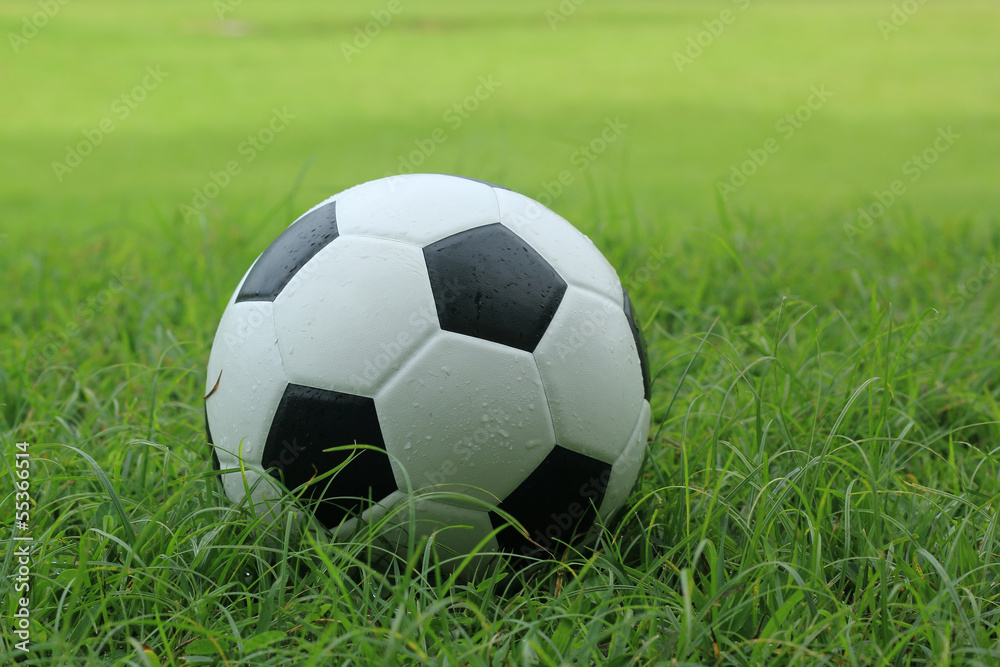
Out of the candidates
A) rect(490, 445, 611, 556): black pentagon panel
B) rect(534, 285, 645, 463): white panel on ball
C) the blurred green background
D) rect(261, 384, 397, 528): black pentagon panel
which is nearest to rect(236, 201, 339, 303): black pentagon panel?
rect(261, 384, 397, 528): black pentagon panel

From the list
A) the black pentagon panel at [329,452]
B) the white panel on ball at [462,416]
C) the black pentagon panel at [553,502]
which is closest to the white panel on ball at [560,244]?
the white panel on ball at [462,416]

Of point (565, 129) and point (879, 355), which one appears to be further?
point (565, 129)

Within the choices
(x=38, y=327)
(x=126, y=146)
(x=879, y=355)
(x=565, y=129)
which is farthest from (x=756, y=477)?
(x=126, y=146)

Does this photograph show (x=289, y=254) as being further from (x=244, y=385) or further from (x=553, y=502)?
(x=553, y=502)

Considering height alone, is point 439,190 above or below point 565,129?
above

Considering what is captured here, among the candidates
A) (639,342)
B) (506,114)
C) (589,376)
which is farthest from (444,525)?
(506,114)

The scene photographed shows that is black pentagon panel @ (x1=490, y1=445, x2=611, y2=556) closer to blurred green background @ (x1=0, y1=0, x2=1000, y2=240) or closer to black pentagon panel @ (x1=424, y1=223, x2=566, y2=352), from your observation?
black pentagon panel @ (x1=424, y1=223, x2=566, y2=352)

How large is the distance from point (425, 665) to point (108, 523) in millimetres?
1025

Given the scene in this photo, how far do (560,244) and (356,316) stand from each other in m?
0.60

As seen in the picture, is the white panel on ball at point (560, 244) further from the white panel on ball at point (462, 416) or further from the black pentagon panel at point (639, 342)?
the white panel on ball at point (462, 416)

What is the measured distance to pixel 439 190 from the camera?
6.84ft

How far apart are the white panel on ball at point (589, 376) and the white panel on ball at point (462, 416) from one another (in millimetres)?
67

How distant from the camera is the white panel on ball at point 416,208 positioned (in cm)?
194

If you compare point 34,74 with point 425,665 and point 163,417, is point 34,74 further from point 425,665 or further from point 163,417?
point 425,665
